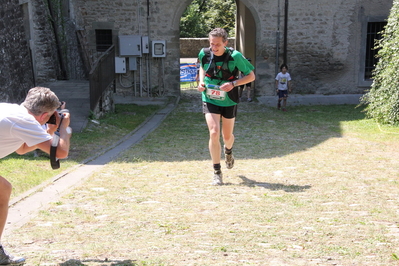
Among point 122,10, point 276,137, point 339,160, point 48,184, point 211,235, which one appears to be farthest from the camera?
point 122,10

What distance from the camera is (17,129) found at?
10.5ft

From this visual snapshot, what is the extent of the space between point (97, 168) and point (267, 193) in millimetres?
2707

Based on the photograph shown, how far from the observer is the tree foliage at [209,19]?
32688 mm

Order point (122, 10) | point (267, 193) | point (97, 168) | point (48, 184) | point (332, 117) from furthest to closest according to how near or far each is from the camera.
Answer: point (122, 10) < point (332, 117) < point (97, 168) < point (48, 184) < point (267, 193)

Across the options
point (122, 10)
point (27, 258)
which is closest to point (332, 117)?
point (122, 10)

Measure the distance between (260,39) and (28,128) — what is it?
14.2m

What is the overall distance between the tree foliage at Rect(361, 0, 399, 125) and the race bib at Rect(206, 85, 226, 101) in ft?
20.9

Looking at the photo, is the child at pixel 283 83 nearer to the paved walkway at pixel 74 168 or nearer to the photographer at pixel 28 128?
the paved walkway at pixel 74 168

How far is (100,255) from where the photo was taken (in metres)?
3.81

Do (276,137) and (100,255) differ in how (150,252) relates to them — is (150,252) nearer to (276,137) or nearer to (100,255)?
(100,255)

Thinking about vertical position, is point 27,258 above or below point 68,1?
below

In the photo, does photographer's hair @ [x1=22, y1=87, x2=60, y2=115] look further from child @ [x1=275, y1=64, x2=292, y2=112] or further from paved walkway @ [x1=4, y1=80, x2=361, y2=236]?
child @ [x1=275, y1=64, x2=292, y2=112]

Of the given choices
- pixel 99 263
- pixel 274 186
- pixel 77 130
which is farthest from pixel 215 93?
pixel 77 130

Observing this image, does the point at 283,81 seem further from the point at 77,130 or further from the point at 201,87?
the point at 201,87
